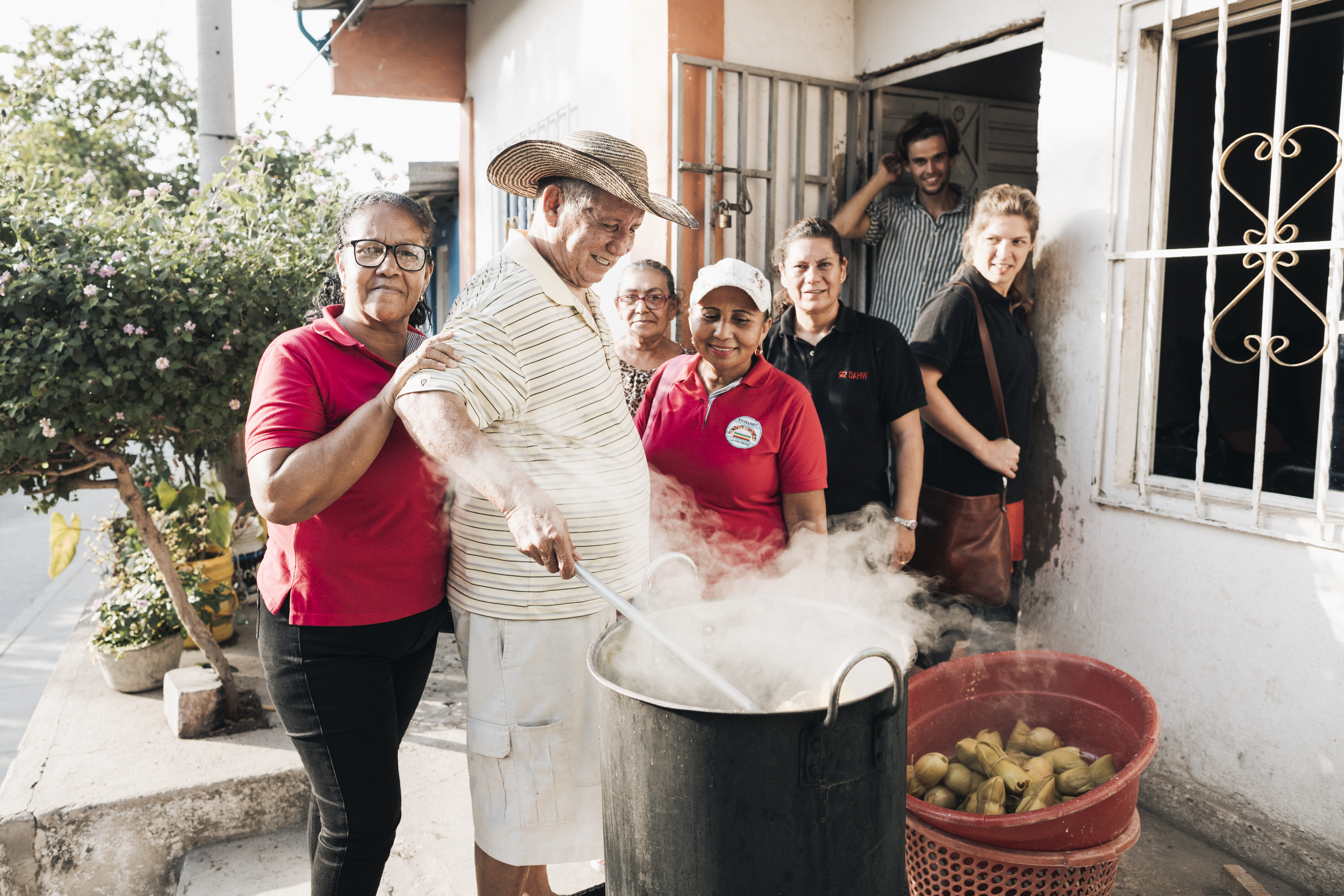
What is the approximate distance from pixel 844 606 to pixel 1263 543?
1705 millimetres

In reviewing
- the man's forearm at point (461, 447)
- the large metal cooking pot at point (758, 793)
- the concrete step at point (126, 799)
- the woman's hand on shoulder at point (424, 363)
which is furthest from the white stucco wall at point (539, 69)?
the large metal cooking pot at point (758, 793)

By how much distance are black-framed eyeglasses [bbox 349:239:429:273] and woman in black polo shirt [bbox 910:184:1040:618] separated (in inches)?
80.1

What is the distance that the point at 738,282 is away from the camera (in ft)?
9.30

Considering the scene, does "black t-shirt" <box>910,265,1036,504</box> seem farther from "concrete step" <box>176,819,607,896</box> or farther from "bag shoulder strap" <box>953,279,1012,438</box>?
"concrete step" <box>176,819,607,896</box>

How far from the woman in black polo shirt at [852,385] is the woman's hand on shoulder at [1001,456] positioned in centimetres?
24

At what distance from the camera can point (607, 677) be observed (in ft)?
6.52

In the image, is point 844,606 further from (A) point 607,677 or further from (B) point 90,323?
(B) point 90,323

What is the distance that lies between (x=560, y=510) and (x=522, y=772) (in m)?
0.71

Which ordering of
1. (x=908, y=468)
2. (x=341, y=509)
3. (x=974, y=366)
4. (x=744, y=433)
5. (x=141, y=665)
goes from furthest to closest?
(x=141, y=665)
(x=974, y=366)
(x=908, y=468)
(x=744, y=433)
(x=341, y=509)

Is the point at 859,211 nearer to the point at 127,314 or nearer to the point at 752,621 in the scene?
the point at 752,621

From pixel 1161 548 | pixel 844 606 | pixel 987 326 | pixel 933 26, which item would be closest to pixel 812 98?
pixel 933 26

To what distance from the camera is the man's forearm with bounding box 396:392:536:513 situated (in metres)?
1.81

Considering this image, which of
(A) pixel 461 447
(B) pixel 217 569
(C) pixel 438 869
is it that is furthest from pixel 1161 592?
(B) pixel 217 569

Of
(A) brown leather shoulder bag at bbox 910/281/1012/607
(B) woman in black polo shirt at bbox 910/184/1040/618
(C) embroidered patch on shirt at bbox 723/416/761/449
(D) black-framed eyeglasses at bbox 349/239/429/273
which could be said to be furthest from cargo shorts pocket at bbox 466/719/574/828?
(B) woman in black polo shirt at bbox 910/184/1040/618
